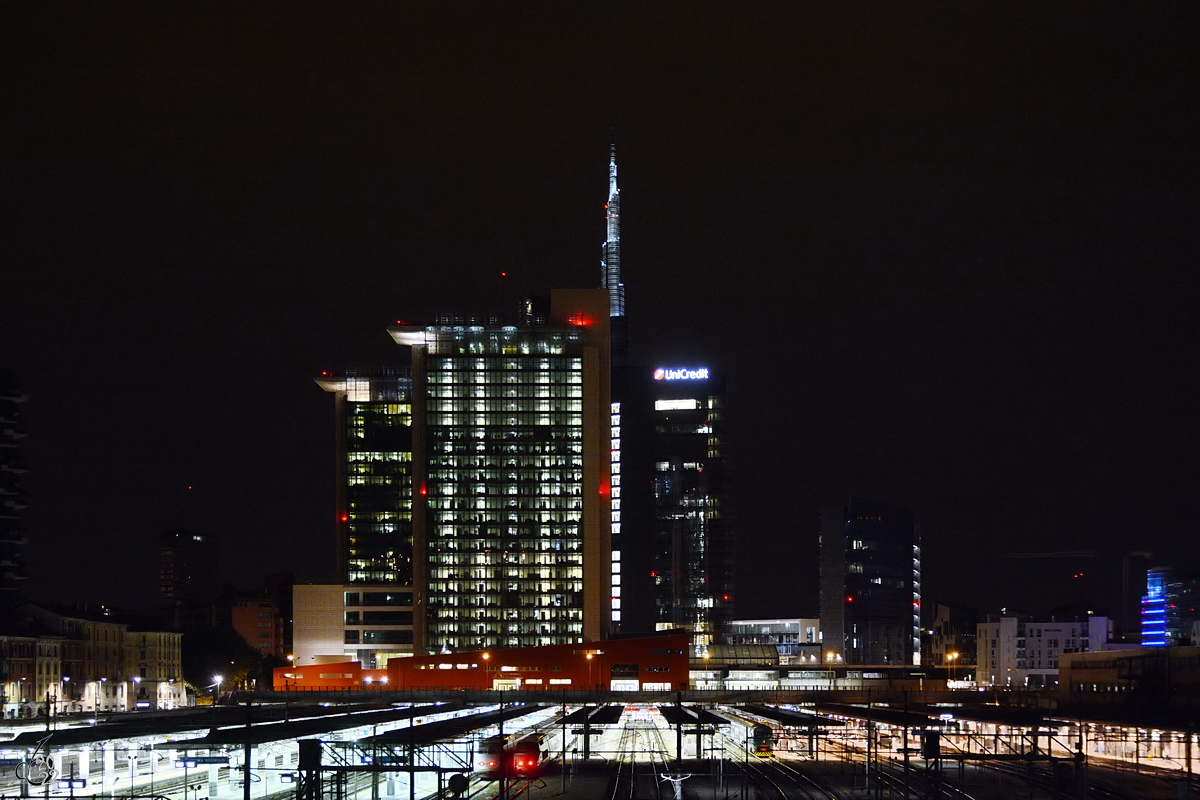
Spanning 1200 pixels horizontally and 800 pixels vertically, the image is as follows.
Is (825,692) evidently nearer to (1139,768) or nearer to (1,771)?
(1139,768)

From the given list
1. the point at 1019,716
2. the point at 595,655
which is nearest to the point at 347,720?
the point at 1019,716

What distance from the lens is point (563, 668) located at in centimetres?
19525

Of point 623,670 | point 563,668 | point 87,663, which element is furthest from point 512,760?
point 623,670

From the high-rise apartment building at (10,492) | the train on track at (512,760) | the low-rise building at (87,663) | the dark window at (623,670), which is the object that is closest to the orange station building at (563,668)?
the dark window at (623,670)

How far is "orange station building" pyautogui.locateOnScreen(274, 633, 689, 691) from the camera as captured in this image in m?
194

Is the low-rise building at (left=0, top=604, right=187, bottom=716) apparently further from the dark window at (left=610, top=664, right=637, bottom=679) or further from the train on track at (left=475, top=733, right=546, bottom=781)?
the train on track at (left=475, top=733, right=546, bottom=781)

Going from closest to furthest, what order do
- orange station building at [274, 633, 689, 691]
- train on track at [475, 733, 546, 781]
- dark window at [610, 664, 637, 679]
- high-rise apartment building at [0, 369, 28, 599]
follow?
1. train on track at [475, 733, 546, 781]
2. high-rise apartment building at [0, 369, 28, 599]
3. orange station building at [274, 633, 689, 691]
4. dark window at [610, 664, 637, 679]

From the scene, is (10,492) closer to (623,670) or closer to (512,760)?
(623,670)

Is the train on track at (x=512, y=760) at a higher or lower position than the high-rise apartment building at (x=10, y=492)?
lower

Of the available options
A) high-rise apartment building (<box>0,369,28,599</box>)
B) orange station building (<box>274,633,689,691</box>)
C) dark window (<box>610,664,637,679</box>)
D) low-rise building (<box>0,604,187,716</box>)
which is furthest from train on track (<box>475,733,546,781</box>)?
dark window (<box>610,664,637,679</box>)

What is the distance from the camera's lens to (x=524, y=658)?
19662 cm

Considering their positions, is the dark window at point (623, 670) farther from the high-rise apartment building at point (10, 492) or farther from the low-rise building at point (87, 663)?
the high-rise apartment building at point (10, 492)

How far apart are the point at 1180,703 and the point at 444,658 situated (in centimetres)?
10172

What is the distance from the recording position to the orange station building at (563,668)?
7657 inches
